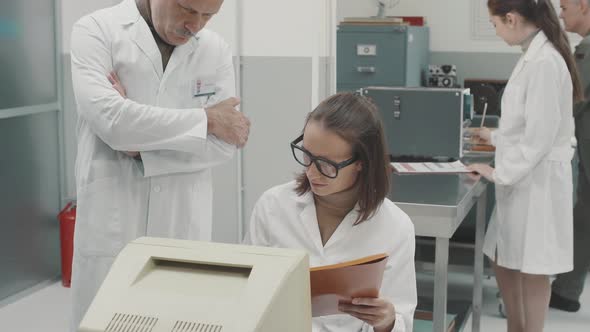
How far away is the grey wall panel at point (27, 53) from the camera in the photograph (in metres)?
3.43

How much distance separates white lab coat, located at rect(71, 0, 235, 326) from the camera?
183 cm

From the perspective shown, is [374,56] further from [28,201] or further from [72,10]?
[28,201]

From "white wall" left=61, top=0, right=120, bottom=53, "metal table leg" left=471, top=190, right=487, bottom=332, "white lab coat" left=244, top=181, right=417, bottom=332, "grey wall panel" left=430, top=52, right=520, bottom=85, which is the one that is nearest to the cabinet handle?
"grey wall panel" left=430, top=52, right=520, bottom=85

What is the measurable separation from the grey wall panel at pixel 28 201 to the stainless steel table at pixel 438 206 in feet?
5.85

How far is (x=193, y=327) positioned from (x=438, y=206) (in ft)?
5.17

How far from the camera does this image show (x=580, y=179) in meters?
3.57

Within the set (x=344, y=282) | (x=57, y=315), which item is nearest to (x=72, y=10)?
(x=57, y=315)

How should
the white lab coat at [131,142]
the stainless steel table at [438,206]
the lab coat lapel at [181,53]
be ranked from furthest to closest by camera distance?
the stainless steel table at [438,206]
the lab coat lapel at [181,53]
the white lab coat at [131,142]

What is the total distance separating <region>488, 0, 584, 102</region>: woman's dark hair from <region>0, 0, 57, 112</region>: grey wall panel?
203cm

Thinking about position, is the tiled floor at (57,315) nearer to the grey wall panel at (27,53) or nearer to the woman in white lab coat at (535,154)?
the woman in white lab coat at (535,154)

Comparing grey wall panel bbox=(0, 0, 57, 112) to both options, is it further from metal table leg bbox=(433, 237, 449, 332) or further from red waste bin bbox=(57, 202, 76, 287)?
metal table leg bbox=(433, 237, 449, 332)

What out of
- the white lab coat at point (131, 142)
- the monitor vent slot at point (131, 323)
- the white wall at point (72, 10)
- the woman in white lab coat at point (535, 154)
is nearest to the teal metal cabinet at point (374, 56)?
the white wall at point (72, 10)

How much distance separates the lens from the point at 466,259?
376cm

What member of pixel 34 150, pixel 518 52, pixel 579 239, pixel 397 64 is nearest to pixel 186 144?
pixel 34 150
